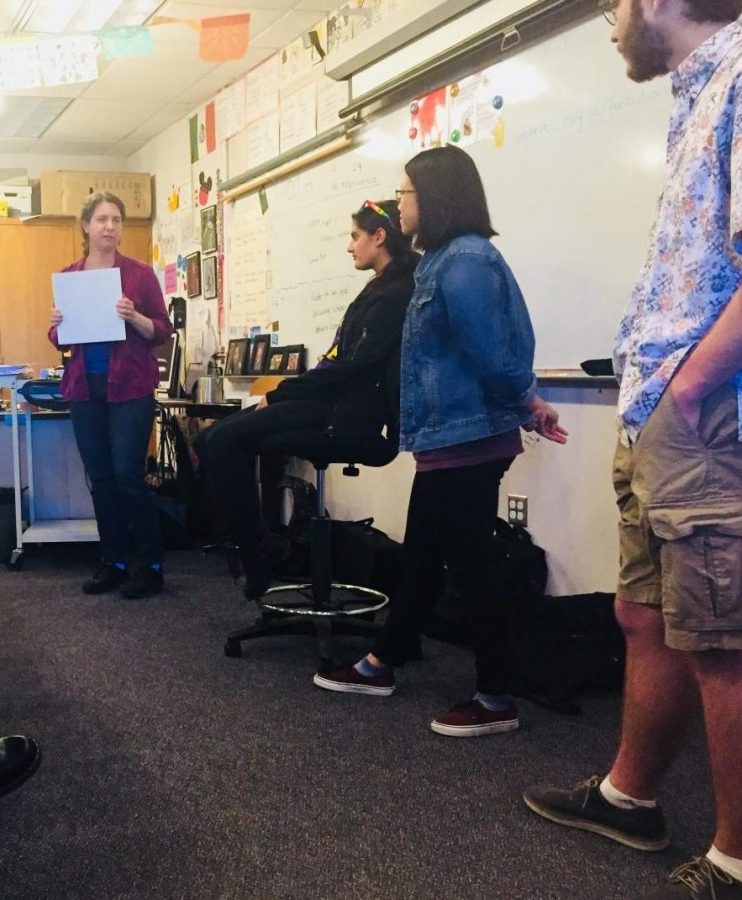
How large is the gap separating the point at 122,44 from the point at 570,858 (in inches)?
128

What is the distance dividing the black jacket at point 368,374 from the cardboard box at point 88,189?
4304mm

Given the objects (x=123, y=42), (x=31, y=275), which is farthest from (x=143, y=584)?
(x=31, y=275)

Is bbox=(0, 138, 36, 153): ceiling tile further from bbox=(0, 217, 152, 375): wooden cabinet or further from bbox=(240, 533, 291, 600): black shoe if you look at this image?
bbox=(240, 533, 291, 600): black shoe

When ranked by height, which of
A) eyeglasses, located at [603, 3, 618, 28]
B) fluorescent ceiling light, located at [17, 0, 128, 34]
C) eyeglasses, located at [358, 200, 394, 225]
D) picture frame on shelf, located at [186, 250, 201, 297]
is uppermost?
fluorescent ceiling light, located at [17, 0, 128, 34]

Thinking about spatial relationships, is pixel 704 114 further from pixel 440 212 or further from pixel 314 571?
pixel 314 571

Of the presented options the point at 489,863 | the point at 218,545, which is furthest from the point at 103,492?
the point at 489,863

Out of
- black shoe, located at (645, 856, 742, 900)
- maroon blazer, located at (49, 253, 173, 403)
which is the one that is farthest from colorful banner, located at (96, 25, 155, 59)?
black shoe, located at (645, 856, 742, 900)

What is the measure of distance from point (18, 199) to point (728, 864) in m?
6.09

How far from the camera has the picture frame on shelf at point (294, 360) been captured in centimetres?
405

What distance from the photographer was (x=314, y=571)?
2.45m

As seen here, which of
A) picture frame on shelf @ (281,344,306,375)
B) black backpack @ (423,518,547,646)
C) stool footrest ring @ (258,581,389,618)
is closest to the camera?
stool footrest ring @ (258,581,389,618)

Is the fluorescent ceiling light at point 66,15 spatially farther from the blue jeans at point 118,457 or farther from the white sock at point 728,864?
the white sock at point 728,864

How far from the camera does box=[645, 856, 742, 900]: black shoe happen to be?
118cm

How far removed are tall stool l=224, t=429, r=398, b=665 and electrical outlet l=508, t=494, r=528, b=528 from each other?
500 mm
